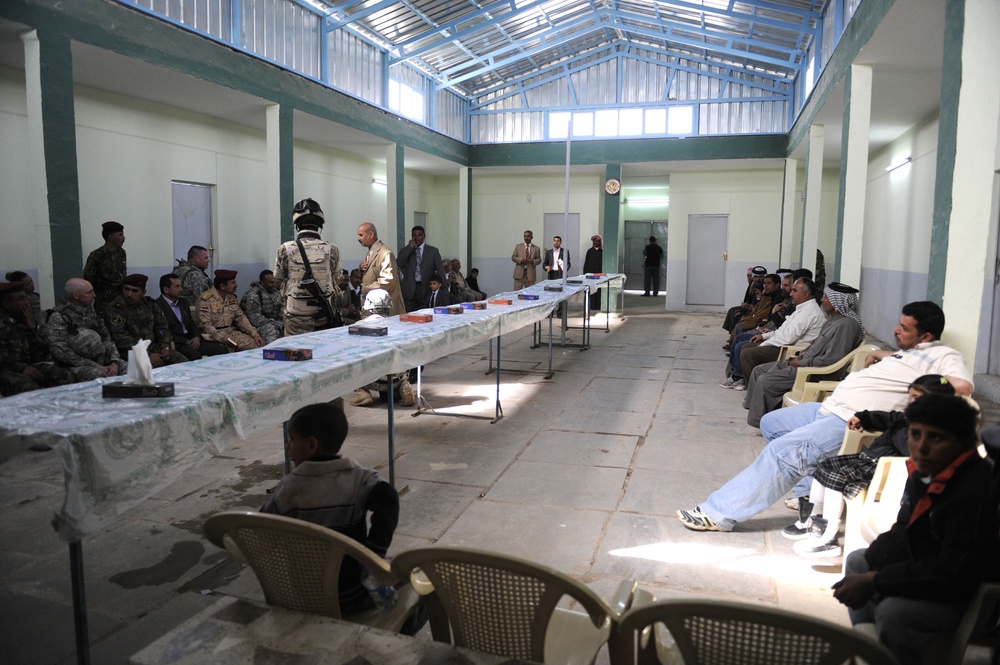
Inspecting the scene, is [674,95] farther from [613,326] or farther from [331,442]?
[331,442]

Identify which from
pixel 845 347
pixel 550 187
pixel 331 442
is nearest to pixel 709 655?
pixel 331 442

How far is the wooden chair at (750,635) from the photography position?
1.23m

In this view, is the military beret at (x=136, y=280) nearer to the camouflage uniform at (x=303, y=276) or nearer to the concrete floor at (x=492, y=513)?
the camouflage uniform at (x=303, y=276)

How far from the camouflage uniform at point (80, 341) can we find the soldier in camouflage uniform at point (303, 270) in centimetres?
122

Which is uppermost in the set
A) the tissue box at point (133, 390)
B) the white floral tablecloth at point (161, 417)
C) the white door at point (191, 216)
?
the white door at point (191, 216)

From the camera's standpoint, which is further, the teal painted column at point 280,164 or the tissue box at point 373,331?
the teal painted column at point 280,164

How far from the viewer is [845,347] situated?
194 inches

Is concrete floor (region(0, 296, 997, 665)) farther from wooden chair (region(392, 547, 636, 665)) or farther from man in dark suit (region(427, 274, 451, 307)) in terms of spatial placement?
man in dark suit (region(427, 274, 451, 307))

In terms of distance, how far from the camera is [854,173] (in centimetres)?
655

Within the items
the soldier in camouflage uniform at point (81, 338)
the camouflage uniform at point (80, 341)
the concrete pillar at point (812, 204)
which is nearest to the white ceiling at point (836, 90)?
the concrete pillar at point (812, 204)

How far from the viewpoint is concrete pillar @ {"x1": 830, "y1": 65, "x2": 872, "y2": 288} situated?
6.50m

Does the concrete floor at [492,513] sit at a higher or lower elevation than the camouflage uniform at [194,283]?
lower

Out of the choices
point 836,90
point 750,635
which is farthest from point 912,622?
point 836,90

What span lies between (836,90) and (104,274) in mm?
7591
